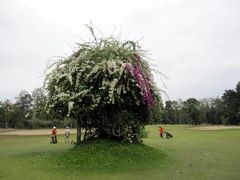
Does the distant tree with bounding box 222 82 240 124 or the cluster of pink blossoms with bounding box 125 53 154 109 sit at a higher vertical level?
the distant tree with bounding box 222 82 240 124

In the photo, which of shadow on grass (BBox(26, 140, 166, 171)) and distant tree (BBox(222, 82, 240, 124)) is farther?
distant tree (BBox(222, 82, 240, 124))

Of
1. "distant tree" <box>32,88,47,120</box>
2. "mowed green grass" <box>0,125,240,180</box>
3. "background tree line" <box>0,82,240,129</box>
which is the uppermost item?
"background tree line" <box>0,82,240,129</box>

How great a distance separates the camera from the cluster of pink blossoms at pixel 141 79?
17.6 m

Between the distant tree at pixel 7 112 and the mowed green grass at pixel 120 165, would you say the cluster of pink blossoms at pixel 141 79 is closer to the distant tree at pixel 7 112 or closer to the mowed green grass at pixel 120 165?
the mowed green grass at pixel 120 165

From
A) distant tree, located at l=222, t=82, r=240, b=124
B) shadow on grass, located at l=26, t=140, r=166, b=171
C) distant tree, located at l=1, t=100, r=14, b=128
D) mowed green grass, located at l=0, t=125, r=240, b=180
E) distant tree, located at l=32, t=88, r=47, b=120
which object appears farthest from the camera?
distant tree, located at l=1, t=100, r=14, b=128

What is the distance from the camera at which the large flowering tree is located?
17594 millimetres

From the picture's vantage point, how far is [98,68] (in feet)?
58.3

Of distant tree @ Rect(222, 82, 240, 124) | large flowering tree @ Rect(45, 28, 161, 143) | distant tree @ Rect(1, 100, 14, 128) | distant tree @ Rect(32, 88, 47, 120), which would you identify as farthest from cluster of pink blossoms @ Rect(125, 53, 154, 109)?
distant tree @ Rect(1, 100, 14, 128)

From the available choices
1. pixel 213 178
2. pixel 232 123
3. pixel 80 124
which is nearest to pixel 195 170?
pixel 213 178

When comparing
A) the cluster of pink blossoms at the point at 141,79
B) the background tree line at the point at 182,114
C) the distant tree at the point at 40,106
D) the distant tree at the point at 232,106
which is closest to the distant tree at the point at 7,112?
the background tree line at the point at 182,114

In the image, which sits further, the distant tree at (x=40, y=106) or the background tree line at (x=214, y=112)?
the background tree line at (x=214, y=112)

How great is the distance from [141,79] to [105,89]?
5.97 feet

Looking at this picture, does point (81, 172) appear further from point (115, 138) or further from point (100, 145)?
point (115, 138)

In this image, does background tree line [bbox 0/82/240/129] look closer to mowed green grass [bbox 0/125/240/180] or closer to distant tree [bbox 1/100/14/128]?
distant tree [bbox 1/100/14/128]
